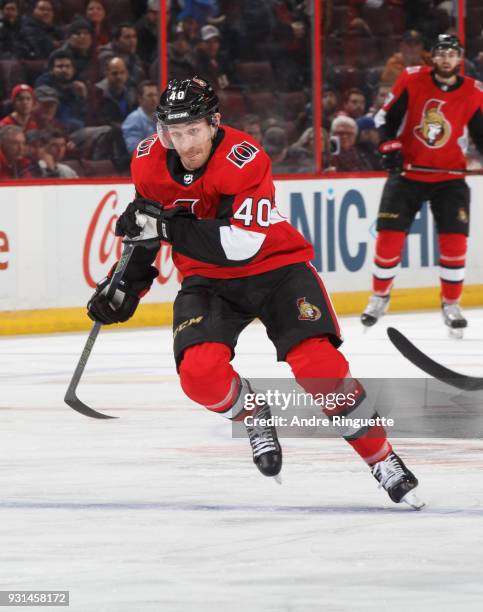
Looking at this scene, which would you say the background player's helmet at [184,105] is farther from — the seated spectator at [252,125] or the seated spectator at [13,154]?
the seated spectator at [252,125]

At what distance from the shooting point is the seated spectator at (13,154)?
8.73 meters

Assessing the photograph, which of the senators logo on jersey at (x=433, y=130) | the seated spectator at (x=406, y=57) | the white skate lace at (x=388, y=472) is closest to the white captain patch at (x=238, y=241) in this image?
the white skate lace at (x=388, y=472)

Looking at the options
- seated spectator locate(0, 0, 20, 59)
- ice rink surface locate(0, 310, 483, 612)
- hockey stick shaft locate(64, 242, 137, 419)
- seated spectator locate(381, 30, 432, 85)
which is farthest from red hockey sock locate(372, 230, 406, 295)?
hockey stick shaft locate(64, 242, 137, 419)

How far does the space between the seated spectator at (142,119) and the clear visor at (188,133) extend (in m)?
4.73

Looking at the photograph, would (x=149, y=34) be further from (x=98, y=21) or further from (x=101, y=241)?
(x=101, y=241)

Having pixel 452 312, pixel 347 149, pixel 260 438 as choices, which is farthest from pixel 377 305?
pixel 260 438

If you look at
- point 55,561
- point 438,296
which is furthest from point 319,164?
point 55,561

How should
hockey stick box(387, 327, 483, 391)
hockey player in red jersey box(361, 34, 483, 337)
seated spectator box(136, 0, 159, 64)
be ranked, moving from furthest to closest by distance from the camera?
1. seated spectator box(136, 0, 159, 64)
2. hockey player in red jersey box(361, 34, 483, 337)
3. hockey stick box(387, 327, 483, 391)

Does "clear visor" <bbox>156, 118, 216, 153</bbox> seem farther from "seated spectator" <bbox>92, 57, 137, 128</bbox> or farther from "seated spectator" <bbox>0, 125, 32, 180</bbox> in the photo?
"seated spectator" <bbox>92, 57, 137, 128</bbox>

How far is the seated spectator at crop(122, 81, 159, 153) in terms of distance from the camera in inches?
364

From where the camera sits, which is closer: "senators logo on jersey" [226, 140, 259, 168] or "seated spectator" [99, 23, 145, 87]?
"senators logo on jersey" [226, 140, 259, 168]

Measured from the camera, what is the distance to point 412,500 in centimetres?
438

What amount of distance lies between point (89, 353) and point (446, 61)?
3813 millimetres

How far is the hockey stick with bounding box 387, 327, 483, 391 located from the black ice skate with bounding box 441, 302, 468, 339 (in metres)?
1.52
